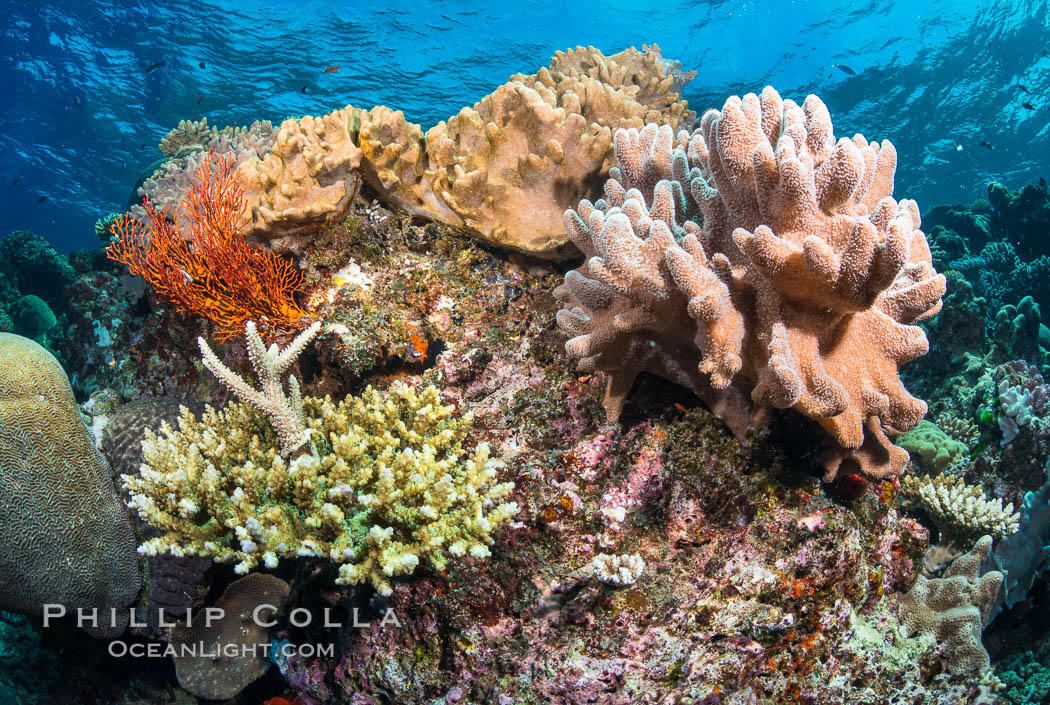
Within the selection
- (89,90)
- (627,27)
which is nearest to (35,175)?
(89,90)

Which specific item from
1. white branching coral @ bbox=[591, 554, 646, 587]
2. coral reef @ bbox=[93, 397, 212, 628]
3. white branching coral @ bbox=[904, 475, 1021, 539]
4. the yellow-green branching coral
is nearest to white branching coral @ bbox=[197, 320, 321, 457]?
Answer: the yellow-green branching coral

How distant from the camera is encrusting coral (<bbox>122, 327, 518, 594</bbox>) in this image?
2.08 meters

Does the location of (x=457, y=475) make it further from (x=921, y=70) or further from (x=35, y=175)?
(x=35, y=175)

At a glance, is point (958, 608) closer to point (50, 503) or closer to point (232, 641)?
point (232, 641)

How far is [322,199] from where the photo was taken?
3375 mm

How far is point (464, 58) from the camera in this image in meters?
Answer: 26.0

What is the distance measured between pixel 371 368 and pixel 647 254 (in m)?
2.01

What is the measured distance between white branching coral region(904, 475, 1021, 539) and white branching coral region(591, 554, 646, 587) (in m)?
3.23

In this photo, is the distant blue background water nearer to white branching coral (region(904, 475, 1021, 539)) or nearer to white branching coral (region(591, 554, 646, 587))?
white branching coral (region(591, 554, 646, 587))

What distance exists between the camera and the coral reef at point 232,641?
3096 millimetres

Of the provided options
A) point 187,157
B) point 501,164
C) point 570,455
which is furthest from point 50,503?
point 187,157

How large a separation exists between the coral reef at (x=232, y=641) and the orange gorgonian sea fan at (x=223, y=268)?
180cm

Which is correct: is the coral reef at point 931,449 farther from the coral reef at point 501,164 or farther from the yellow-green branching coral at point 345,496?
the yellow-green branching coral at point 345,496

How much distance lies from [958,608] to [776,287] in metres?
2.61
